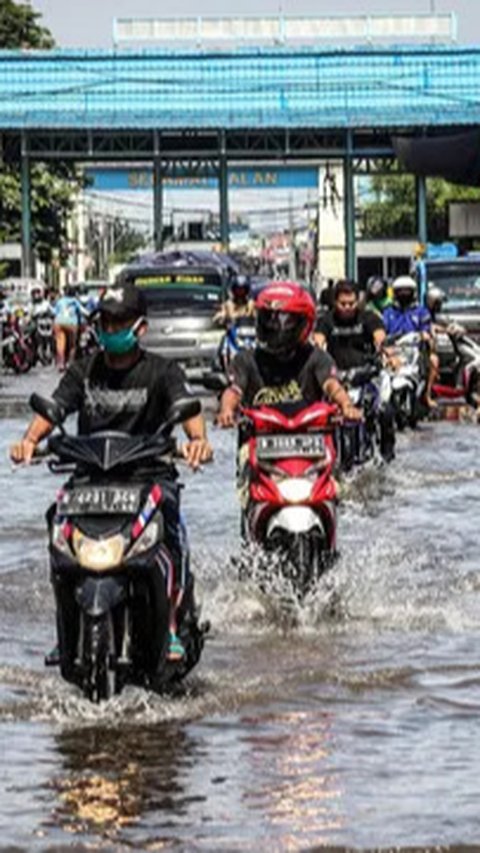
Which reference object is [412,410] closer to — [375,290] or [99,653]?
[375,290]

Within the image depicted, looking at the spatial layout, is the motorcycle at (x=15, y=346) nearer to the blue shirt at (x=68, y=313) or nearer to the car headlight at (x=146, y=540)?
the blue shirt at (x=68, y=313)

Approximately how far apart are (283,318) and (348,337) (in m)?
7.35

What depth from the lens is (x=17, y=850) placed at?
7.41m

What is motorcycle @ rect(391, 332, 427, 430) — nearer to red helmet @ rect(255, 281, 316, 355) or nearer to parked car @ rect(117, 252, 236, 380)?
parked car @ rect(117, 252, 236, 380)

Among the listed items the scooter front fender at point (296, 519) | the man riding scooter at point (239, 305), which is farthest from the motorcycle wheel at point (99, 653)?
the man riding scooter at point (239, 305)

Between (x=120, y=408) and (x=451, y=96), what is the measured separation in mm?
80929

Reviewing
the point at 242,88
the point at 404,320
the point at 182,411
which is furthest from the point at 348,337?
the point at 242,88

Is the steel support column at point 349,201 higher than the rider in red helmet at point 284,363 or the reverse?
the reverse

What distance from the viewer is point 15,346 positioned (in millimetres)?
46594

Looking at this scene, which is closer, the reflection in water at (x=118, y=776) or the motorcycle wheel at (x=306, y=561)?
the reflection in water at (x=118, y=776)

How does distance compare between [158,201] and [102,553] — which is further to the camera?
[158,201]

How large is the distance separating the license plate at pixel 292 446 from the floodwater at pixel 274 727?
69 cm

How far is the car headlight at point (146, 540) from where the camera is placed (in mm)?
9109

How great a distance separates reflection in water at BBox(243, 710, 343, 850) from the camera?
7.68 meters
